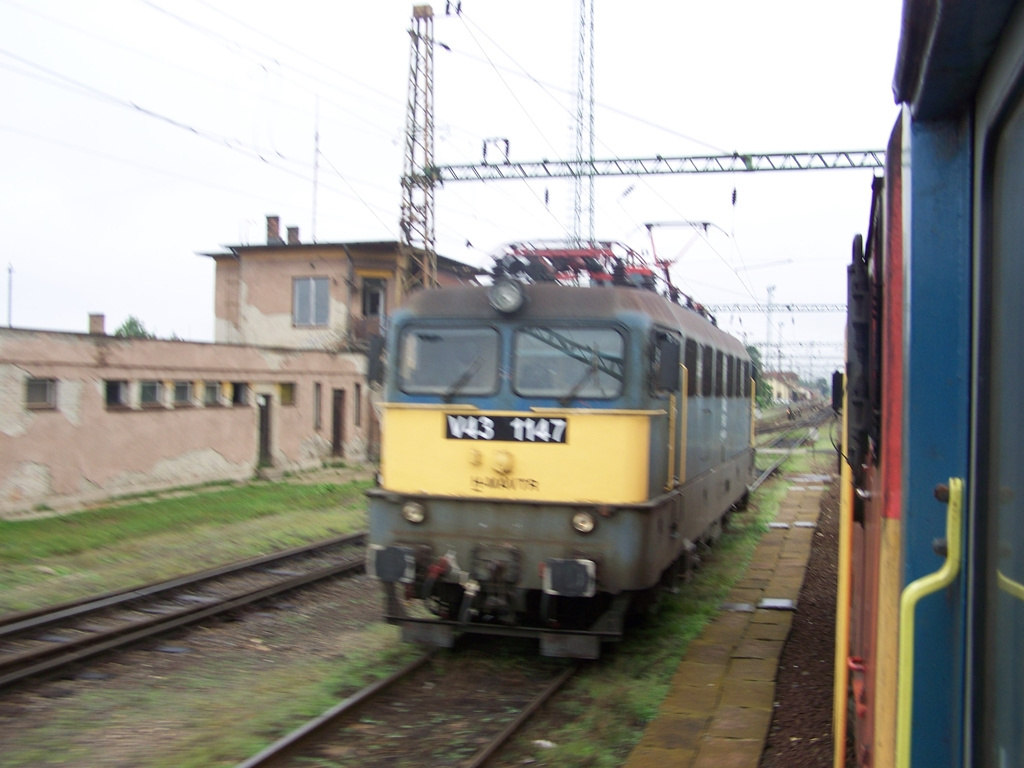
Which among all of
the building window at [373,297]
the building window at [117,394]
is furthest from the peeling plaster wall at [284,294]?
the building window at [117,394]

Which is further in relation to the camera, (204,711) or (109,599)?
(109,599)

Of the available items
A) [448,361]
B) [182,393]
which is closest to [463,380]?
[448,361]

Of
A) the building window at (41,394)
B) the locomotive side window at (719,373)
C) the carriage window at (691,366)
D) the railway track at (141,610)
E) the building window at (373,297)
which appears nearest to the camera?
the railway track at (141,610)

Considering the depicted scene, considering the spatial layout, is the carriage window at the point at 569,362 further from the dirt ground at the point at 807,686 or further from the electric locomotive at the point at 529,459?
the dirt ground at the point at 807,686

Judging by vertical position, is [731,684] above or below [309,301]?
below

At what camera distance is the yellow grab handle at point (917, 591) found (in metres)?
1.87

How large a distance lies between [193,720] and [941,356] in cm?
573

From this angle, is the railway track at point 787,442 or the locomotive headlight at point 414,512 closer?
the locomotive headlight at point 414,512

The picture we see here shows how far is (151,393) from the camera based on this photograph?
18.5m

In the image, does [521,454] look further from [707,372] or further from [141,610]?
[141,610]

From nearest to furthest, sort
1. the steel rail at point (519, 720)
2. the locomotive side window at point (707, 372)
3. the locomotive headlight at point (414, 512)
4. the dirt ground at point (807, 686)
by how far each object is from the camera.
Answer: the steel rail at point (519, 720)
the dirt ground at point (807, 686)
the locomotive headlight at point (414, 512)
the locomotive side window at point (707, 372)

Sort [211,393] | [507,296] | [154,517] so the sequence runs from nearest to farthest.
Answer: [507,296] → [154,517] → [211,393]

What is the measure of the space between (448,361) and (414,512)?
4.05 feet

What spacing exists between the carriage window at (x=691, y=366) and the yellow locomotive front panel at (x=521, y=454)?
1.34 m
